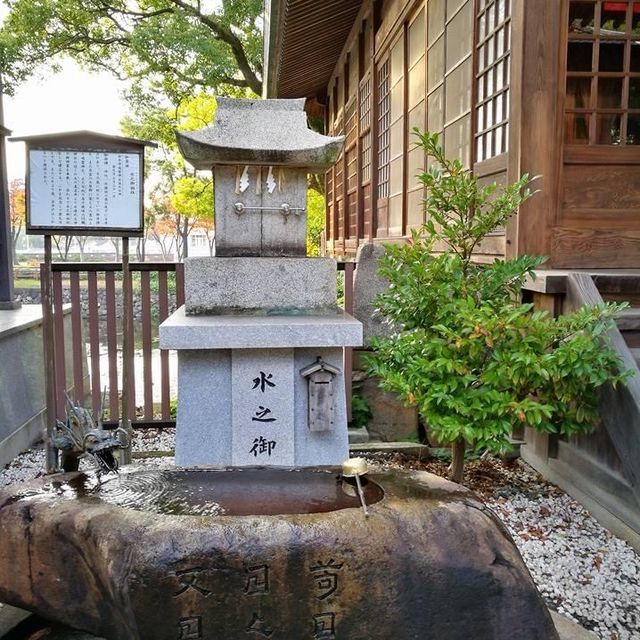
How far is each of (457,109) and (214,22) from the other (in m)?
11.1

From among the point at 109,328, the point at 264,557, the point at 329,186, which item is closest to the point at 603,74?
the point at 264,557

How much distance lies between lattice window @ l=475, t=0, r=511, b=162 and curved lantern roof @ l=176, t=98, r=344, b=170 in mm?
1894

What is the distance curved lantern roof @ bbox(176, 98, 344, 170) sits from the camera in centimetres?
432

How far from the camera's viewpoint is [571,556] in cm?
381

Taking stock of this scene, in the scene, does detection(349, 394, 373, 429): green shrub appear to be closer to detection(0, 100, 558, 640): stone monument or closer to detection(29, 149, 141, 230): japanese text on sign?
detection(29, 149, 141, 230): japanese text on sign

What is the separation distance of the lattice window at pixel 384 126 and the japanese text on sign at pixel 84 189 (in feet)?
22.1

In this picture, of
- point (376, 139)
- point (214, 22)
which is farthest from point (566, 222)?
point (214, 22)

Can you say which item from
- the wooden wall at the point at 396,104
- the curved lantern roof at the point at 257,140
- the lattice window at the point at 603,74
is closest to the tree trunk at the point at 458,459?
the curved lantern roof at the point at 257,140

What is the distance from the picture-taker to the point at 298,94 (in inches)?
723

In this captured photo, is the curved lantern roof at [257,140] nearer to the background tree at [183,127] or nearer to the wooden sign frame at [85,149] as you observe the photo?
the wooden sign frame at [85,149]

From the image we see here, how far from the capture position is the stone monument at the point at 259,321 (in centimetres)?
418

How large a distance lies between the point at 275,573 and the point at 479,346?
2.27m

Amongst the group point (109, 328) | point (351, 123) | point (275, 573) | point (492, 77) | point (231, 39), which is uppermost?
point (231, 39)

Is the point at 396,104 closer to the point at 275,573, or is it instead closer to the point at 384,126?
the point at 384,126
